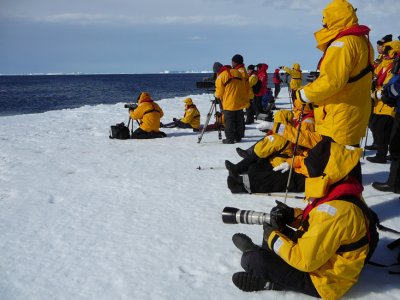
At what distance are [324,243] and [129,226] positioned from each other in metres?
2.18

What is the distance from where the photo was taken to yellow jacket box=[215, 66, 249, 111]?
7484 mm

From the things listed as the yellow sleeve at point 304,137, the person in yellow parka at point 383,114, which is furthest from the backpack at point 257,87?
the yellow sleeve at point 304,137

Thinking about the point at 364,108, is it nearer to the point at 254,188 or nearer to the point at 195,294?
the point at 254,188

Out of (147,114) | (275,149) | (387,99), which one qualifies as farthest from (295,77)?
(275,149)

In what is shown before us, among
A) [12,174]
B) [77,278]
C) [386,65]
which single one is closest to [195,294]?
[77,278]

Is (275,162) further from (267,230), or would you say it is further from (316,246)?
(316,246)

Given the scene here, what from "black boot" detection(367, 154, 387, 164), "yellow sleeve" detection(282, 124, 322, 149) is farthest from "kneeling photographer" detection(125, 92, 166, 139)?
"black boot" detection(367, 154, 387, 164)

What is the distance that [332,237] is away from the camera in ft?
7.28

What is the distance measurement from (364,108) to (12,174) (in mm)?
5167

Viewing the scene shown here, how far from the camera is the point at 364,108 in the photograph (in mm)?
3668

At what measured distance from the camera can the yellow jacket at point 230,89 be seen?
748cm

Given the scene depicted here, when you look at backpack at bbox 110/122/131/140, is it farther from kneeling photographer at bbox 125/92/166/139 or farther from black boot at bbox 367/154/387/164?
black boot at bbox 367/154/387/164

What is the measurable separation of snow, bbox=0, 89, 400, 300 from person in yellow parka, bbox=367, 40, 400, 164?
0.26 meters

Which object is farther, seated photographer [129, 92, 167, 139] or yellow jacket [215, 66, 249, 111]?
seated photographer [129, 92, 167, 139]
